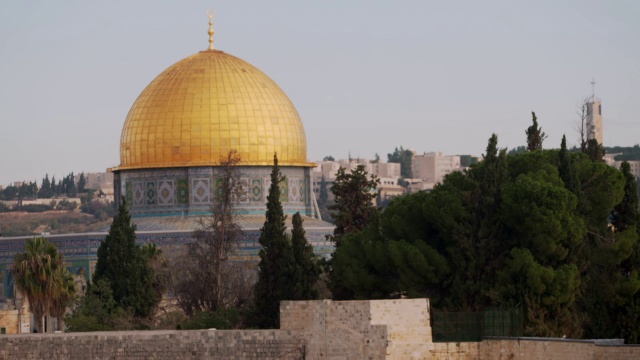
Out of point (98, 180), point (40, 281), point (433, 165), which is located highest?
point (433, 165)

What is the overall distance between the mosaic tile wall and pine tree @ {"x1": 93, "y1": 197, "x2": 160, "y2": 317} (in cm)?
1194

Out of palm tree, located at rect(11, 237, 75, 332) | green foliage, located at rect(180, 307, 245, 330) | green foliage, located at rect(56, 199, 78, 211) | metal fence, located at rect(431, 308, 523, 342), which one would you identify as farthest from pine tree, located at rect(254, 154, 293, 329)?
green foliage, located at rect(56, 199, 78, 211)

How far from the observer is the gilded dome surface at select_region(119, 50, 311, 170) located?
168 feet

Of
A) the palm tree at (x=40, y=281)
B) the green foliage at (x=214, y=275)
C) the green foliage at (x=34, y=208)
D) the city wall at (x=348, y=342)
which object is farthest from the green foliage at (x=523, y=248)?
the green foliage at (x=34, y=208)

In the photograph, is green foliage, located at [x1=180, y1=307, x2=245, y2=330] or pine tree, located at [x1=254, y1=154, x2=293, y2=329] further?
green foliage, located at [x1=180, y1=307, x2=245, y2=330]

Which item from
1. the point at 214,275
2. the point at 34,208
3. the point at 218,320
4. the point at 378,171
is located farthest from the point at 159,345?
the point at 378,171

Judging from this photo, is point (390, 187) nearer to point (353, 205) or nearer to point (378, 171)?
point (378, 171)

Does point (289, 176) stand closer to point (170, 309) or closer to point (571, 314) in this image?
point (170, 309)

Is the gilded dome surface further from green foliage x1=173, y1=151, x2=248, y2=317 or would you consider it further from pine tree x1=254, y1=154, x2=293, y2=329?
pine tree x1=254, y1=154, x2=293, y2=329

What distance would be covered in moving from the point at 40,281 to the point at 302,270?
672 cm

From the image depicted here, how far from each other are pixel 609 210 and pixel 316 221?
19.2 m

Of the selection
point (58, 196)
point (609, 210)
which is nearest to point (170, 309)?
point (609, 210)

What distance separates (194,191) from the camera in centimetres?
5059

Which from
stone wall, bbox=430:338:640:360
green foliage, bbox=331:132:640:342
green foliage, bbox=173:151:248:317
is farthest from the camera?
green foliage, bbox=173:151:248:317
